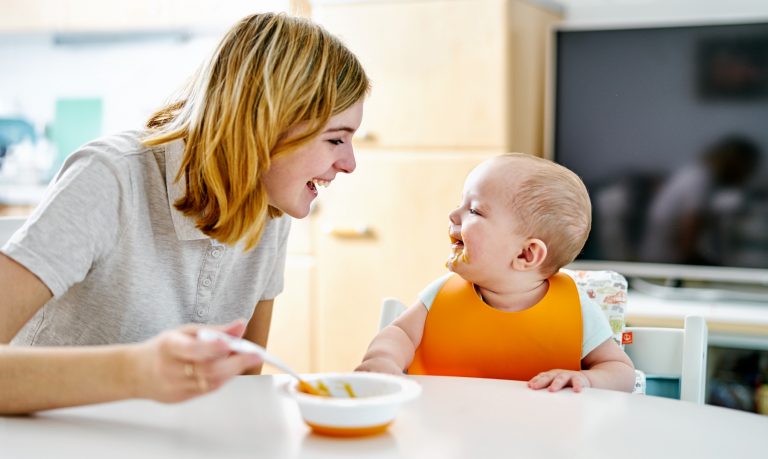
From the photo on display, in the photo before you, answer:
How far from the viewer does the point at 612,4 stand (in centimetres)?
312

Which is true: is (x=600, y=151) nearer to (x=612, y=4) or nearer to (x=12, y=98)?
(x=612, y=4)

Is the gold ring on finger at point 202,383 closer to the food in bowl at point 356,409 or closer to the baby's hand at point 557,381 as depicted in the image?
the food in bowl at point 356,409

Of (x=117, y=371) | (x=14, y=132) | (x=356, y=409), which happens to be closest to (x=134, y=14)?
(x=14, y=132)

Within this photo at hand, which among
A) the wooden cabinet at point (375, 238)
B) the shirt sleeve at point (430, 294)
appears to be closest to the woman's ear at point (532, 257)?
the shirt sleeve at point (430, 294)

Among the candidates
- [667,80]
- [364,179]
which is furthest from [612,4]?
[364,179]

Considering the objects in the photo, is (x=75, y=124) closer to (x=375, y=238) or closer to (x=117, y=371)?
(x=375, y=238)

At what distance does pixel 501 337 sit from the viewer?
4.71ft

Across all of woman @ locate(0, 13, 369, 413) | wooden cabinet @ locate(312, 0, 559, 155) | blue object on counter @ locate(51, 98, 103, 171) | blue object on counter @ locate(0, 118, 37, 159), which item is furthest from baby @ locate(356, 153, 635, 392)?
blue object on counter @ locate(0, 118, 37, 159)

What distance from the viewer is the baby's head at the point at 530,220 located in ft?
4.89

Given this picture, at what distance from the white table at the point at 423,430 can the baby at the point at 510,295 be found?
283 millimetres

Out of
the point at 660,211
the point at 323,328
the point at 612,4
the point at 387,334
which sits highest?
the point at 612,4

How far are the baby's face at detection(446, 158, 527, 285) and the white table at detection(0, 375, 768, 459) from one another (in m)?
0.37

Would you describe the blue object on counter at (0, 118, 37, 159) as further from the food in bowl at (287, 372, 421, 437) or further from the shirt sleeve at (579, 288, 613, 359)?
the food in bowl at (287, 372, 421, 437)

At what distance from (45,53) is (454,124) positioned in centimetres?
195
